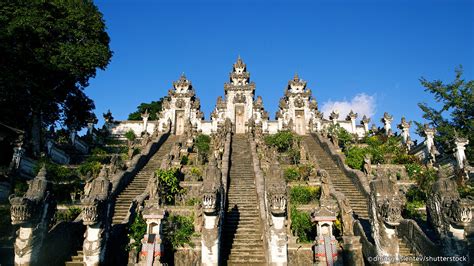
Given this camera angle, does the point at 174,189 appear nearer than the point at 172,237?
No

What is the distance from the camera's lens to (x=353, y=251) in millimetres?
9547

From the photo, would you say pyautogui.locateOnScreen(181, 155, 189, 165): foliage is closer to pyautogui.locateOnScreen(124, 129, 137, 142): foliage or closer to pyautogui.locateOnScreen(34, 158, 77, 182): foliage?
pyautogui.locateOnScreen(34, 158, 77, 182): foliage

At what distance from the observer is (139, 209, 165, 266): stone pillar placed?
8.43 meters

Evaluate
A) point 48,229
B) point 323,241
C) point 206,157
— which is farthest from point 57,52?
point 323,241

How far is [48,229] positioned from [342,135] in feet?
69.5

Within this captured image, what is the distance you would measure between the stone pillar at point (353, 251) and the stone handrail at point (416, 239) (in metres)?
1.58

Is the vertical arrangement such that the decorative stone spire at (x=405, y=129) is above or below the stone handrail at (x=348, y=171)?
above

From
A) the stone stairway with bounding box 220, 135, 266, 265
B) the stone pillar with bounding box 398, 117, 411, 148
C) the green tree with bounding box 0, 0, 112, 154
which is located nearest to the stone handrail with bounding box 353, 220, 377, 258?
the stone stairway with bounding box 220, 135, 266, 265

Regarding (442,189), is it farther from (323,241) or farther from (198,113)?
(198,113)

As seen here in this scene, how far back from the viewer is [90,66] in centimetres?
Result: 2211

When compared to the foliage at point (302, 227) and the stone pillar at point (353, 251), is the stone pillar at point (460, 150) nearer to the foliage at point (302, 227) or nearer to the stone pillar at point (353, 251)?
the foliage at point (302, 227)

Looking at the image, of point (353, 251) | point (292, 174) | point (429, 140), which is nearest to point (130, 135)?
point (292, 174)

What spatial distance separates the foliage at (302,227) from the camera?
1095cm

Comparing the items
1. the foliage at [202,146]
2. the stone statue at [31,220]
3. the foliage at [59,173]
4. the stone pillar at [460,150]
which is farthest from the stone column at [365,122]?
Answer: the stone statue at [31,220]
